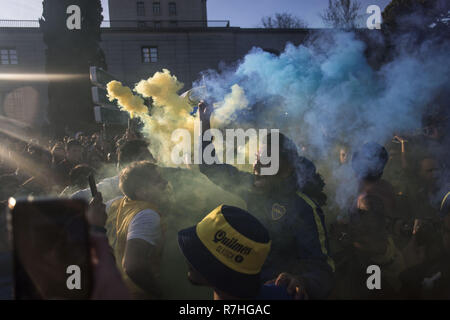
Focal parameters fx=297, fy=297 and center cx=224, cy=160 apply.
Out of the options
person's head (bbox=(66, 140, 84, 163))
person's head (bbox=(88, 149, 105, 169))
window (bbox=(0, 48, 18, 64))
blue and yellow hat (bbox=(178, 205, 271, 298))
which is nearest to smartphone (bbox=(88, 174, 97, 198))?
blue and yellow hat (bbox=(178, 205, 271, 298))

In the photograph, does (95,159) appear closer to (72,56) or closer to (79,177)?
(79,177)

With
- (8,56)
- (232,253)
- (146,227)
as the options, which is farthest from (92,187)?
(8,56)

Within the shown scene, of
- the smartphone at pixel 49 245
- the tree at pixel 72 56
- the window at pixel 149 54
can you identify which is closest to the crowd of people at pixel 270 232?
the smartphone at pixel 49 245

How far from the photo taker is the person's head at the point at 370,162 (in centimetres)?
307

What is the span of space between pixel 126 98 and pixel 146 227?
393 centimetres

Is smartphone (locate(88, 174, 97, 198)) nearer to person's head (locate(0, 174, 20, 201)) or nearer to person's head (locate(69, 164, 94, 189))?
person's head (locate(69, 164, 94, 189))

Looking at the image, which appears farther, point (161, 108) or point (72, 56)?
point (72, 56)

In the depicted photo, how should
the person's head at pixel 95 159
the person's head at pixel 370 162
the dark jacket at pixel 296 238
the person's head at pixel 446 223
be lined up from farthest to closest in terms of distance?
the person's head at pixel 95 159 < the person's head at pixel 370 162 < the person's head at pixel 446 223 < the dark jacket at pixel 296 238

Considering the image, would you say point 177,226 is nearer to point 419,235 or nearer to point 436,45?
point 419,235

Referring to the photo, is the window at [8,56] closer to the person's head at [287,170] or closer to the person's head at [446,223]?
the person's head at [287,170]

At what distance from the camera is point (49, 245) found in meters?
0.80

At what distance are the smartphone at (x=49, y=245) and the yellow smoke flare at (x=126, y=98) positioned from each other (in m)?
4.71

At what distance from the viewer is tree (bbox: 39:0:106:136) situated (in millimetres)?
20250

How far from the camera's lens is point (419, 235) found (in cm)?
270
